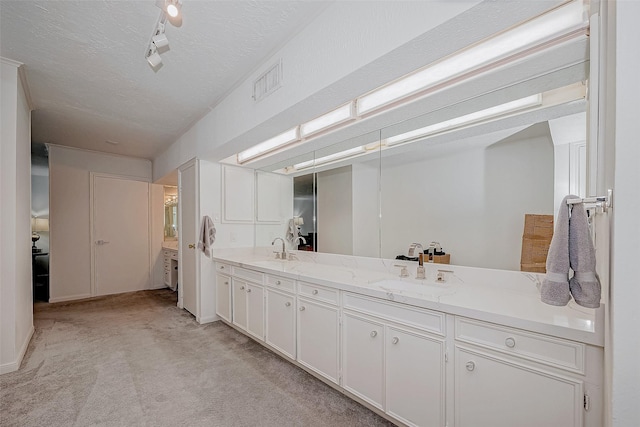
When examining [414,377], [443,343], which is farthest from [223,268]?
[443,343]

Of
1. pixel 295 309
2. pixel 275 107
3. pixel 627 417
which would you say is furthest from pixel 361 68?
pixel 295 309

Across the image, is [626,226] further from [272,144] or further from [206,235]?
[206,235]

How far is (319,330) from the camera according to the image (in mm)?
2152

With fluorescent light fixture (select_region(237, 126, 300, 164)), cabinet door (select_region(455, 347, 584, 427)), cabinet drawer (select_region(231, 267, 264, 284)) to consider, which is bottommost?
cabinet door (select_region(455, 347, 584, 427))

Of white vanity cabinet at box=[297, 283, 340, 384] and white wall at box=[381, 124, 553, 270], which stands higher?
white wall at box=[381, 124, 553, 270]

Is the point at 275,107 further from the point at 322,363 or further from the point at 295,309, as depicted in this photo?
the point at 322,363

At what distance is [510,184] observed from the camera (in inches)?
70.3

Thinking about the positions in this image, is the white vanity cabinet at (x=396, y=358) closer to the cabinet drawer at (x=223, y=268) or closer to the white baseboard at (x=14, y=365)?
the cabinet drawer at (x=223, y=268)

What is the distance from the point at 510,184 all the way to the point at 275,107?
1.69m

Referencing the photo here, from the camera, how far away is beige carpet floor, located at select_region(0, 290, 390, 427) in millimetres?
1836

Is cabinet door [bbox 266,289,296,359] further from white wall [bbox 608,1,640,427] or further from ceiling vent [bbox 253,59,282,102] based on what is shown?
white wall [bbox 608,1,640,427]

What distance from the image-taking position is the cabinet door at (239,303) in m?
3.06

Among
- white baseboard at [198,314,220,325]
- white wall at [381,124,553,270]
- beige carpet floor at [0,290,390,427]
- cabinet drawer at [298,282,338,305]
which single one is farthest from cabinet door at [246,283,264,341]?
white wall at [381,124,553,270]

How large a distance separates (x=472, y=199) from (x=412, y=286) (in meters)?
0.73
